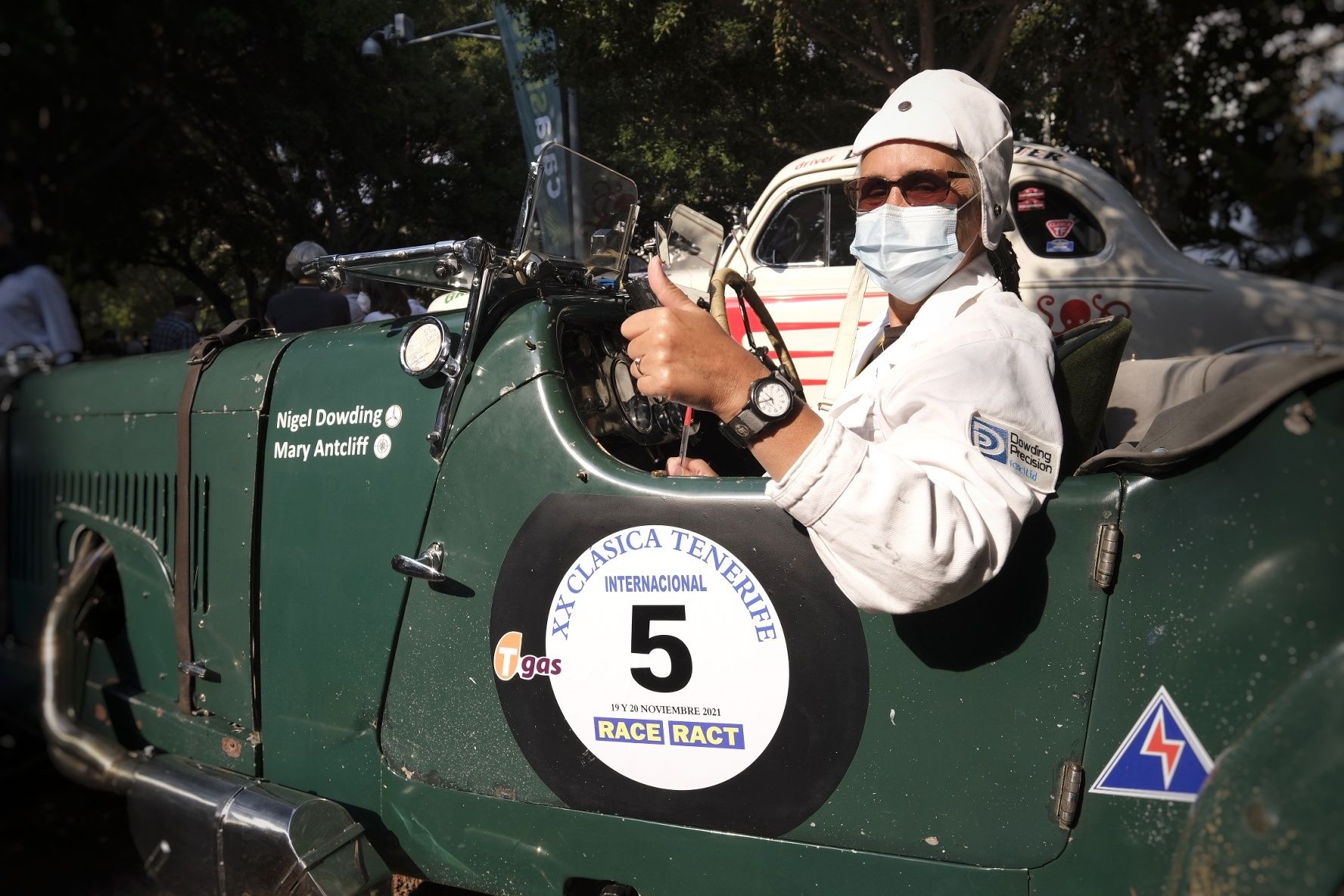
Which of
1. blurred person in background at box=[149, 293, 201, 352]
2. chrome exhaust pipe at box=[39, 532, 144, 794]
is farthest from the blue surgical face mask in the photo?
blurred person in background at box=[149, 293, 201, 352]

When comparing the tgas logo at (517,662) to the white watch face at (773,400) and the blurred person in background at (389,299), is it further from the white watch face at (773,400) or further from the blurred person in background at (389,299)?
the blurred person in background at (389,299)

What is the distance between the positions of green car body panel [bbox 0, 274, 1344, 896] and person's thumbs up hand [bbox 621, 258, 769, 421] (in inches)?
10.7

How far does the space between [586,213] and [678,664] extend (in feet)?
4.17

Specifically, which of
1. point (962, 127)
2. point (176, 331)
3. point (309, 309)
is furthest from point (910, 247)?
point (176, 331)

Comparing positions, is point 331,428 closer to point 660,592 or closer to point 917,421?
point 660,592

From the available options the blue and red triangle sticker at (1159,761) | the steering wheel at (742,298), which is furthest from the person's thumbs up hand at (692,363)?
the blue and red triangle sticker at (1159,761)

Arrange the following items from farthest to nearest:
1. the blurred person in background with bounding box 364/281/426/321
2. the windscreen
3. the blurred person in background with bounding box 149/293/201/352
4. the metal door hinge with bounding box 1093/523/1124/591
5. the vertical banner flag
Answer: the vertical banner flag → the blurred person in background with bounding box 149/293/201/352 → the blurred person in background with bounding box 364/281/426/321 → the windscreen → the metal door hinge with bounding box 1093/523/1124/591

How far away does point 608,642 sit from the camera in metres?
1.79

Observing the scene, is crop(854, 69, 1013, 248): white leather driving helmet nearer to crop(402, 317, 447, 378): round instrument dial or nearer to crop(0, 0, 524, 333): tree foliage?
crop(402, 317, 447, 378): round instrument dial

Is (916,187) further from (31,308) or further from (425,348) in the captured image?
(31,308)

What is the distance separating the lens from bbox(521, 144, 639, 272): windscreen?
2307 mm

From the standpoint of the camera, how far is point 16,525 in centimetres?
331

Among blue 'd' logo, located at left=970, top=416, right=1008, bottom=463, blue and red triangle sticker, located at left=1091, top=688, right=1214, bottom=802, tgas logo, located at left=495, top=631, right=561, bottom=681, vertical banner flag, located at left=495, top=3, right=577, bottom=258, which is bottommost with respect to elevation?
tgas logo, located at left=495, top=631, right=561, bottom=681

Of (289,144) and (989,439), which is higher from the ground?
(289,144)
